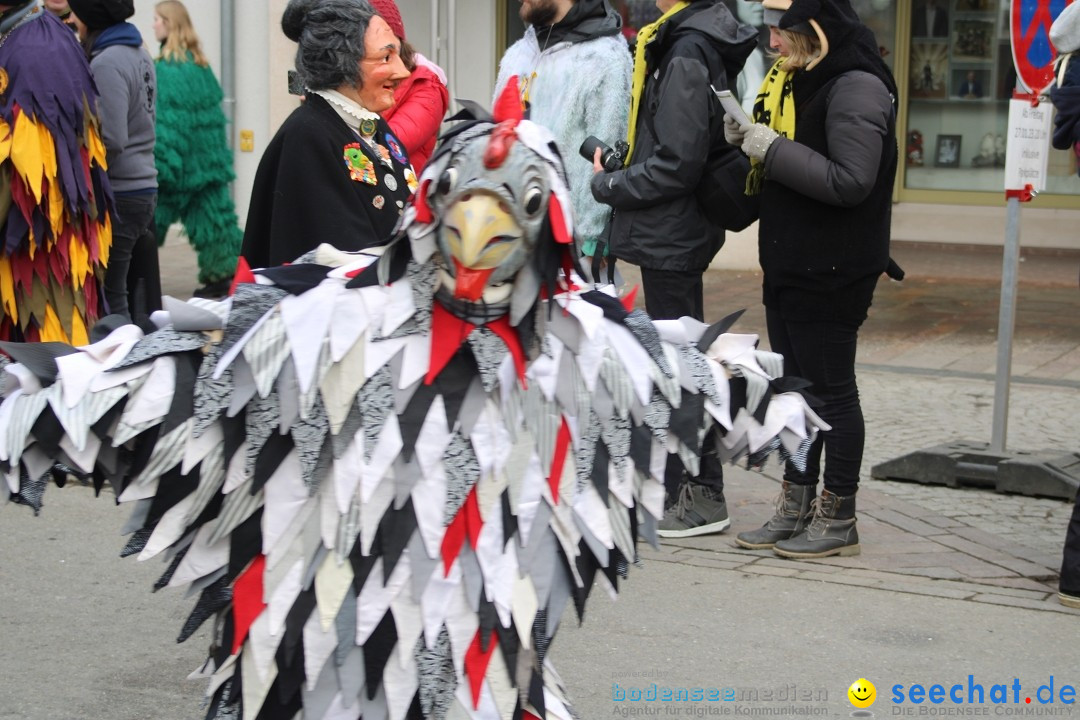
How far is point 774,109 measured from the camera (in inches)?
192

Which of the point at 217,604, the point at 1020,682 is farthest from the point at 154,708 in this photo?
the point at 1020,682

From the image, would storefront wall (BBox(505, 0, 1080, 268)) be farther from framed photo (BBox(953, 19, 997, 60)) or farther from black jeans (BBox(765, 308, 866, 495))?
black jeans (BBox(765, 308, 866, 495))

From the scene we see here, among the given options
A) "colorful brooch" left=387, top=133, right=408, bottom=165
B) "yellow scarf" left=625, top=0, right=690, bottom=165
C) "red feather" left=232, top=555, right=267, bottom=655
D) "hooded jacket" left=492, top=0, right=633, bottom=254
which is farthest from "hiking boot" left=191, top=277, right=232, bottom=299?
"red feather" left=232, top=555, right=267, bottom=655

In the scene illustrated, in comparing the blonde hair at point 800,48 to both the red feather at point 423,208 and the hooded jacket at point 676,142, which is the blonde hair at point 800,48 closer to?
the hooded jacket at point 676,142

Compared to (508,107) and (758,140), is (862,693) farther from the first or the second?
(508,107)

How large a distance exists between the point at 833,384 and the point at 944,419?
230 centimetres

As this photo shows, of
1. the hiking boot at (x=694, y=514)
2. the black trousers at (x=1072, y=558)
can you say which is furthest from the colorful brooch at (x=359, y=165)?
the black trousers at (x=1072, y=558)

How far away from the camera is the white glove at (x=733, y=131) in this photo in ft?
15.7

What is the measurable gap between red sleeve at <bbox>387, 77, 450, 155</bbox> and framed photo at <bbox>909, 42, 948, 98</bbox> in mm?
8314

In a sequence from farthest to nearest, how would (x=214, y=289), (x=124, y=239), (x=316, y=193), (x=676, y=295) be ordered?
1. (x=214, y=289)
2. (x=124, y=239)
3. (x=676, y=295)
4. (x=316, y=193)

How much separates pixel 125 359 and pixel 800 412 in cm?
127

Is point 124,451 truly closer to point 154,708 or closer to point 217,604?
point 217,604

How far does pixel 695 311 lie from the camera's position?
5.26m

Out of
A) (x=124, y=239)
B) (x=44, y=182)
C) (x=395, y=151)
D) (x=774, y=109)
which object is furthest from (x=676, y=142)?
(x=124, y=239)
